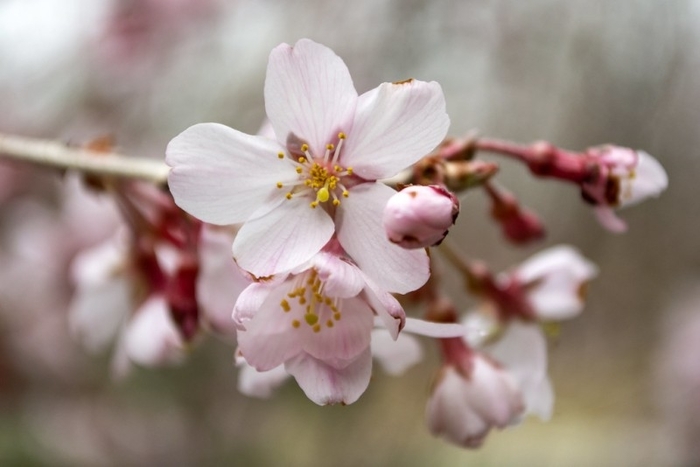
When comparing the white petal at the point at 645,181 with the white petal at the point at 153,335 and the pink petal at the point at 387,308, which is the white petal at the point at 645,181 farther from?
the white petal at the point at 153,335

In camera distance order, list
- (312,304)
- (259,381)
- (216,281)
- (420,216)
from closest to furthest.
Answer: (420,216) < (312,304) < (259,381) < (216,281)

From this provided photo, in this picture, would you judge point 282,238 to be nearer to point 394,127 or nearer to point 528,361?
point 394,127

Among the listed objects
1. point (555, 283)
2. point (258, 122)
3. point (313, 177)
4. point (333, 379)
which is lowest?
point (258, 122)

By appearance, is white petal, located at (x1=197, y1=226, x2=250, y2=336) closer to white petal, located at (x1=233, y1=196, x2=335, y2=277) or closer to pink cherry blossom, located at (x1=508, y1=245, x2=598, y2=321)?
white petal, located at (x1=233, y1=196, x2=335, y2=277)

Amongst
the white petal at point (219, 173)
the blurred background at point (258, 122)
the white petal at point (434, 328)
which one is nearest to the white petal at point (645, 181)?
the white petal at point (434, 328)

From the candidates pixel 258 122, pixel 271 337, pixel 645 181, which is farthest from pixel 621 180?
pixel 258 122

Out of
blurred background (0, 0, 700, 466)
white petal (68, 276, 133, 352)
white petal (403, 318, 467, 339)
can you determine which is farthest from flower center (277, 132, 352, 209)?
blurred background (0, 0, 700, 466)

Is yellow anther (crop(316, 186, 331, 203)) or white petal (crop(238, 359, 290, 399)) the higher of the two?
yellow anther (crop(316, 186, 331, 203))
